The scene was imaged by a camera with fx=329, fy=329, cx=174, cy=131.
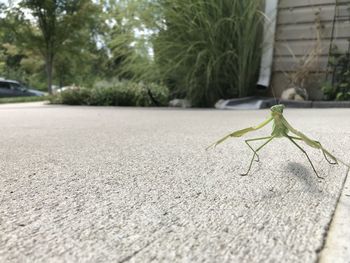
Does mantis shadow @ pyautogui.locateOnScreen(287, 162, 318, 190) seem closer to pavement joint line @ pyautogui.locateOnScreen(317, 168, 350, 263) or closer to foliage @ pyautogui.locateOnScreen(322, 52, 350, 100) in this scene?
pavement joint line @ pyautogui.locateOnScreen(317, 168, 350, 263)

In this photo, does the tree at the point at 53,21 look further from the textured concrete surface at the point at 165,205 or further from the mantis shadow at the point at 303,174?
the mantis shadow at the point at 303,174

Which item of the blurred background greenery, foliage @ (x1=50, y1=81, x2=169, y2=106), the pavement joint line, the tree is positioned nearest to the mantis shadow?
the pavement joint line

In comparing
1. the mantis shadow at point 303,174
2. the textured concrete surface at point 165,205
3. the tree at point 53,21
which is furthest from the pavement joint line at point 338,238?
the tree at point 53,21

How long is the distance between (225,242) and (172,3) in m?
5.36

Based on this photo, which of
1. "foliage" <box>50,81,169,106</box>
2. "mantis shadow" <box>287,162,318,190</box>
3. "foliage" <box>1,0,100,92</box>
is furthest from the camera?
"foliage" <box>1,0,100,92</box>

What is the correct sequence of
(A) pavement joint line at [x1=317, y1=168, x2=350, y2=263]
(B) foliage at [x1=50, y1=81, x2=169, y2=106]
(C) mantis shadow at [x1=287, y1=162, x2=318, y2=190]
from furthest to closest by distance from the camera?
(B) foliage at [x1=50, y1=81, x2=169, y2=106], (C) mantis shadow at [x1=287, y1=162, x2=318, y2=190], (A) pavement joint line at [x1=317, y1=168, x2=350, y2=263]

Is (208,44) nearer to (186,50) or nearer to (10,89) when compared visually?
(186,50)

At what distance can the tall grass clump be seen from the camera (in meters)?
5.37

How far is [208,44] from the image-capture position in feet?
17.7

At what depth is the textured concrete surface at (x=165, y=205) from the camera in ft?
2.11

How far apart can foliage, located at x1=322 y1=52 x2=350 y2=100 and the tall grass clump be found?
1332 mm

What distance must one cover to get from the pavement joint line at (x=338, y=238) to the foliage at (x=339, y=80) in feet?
16.0

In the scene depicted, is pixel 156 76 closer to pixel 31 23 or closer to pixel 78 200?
pixel 78 200

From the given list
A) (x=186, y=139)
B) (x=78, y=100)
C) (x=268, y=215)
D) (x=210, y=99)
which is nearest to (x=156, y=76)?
(x=210, y=99)
